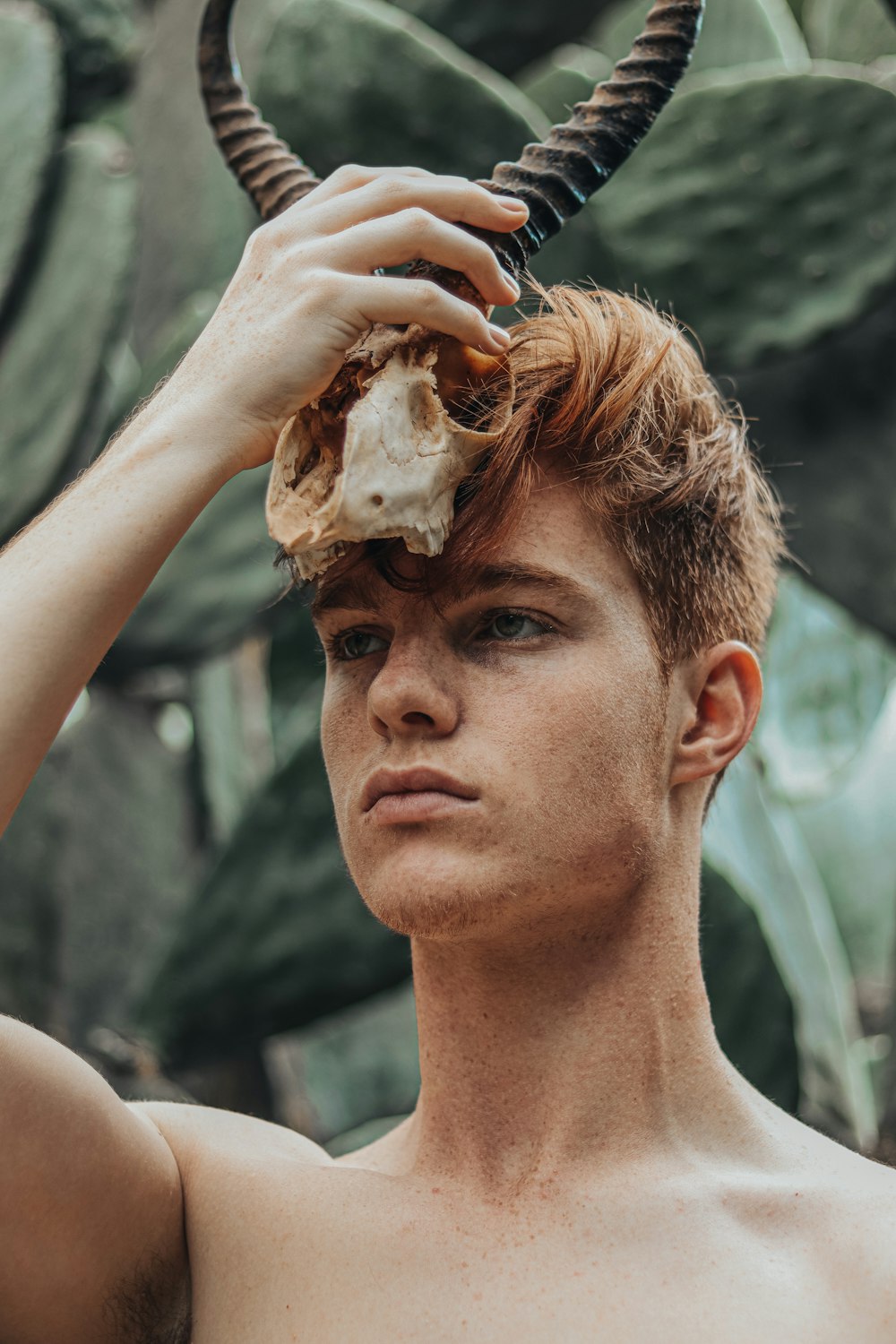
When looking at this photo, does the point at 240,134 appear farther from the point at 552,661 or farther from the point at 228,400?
the point at 552,661

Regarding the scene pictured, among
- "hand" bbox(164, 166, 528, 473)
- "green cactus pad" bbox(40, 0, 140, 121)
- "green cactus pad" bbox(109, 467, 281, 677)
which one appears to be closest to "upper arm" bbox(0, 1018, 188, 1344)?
"hand" bbox(164, 166, 528, 473)

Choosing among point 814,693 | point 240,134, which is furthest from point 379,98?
point 814,693

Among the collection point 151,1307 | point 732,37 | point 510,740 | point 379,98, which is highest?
point 732,37

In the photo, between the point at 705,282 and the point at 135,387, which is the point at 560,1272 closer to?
the point at 705,282

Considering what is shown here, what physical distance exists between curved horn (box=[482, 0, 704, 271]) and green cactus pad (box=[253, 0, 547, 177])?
3.45ft

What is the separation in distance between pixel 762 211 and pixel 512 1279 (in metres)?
1.70

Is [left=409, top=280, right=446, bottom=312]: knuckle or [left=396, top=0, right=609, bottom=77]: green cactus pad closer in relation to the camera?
[left=409, top=280, right=446, bottom=312]: knuckle

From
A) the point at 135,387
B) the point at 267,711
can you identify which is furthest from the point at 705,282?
the point at 267,711

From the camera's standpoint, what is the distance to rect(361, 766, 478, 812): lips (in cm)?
111

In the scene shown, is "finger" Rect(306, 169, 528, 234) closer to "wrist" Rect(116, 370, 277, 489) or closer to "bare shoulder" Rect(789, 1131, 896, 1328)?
"wrist" Rect(116, 370, 277, 489)

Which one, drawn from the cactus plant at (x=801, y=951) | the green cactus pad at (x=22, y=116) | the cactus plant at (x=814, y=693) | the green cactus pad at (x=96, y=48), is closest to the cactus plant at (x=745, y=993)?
the cactus plant at (x=801, y=951)

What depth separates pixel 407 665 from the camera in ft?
3.76

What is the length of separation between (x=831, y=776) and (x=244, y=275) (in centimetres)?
216

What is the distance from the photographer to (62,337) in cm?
243
